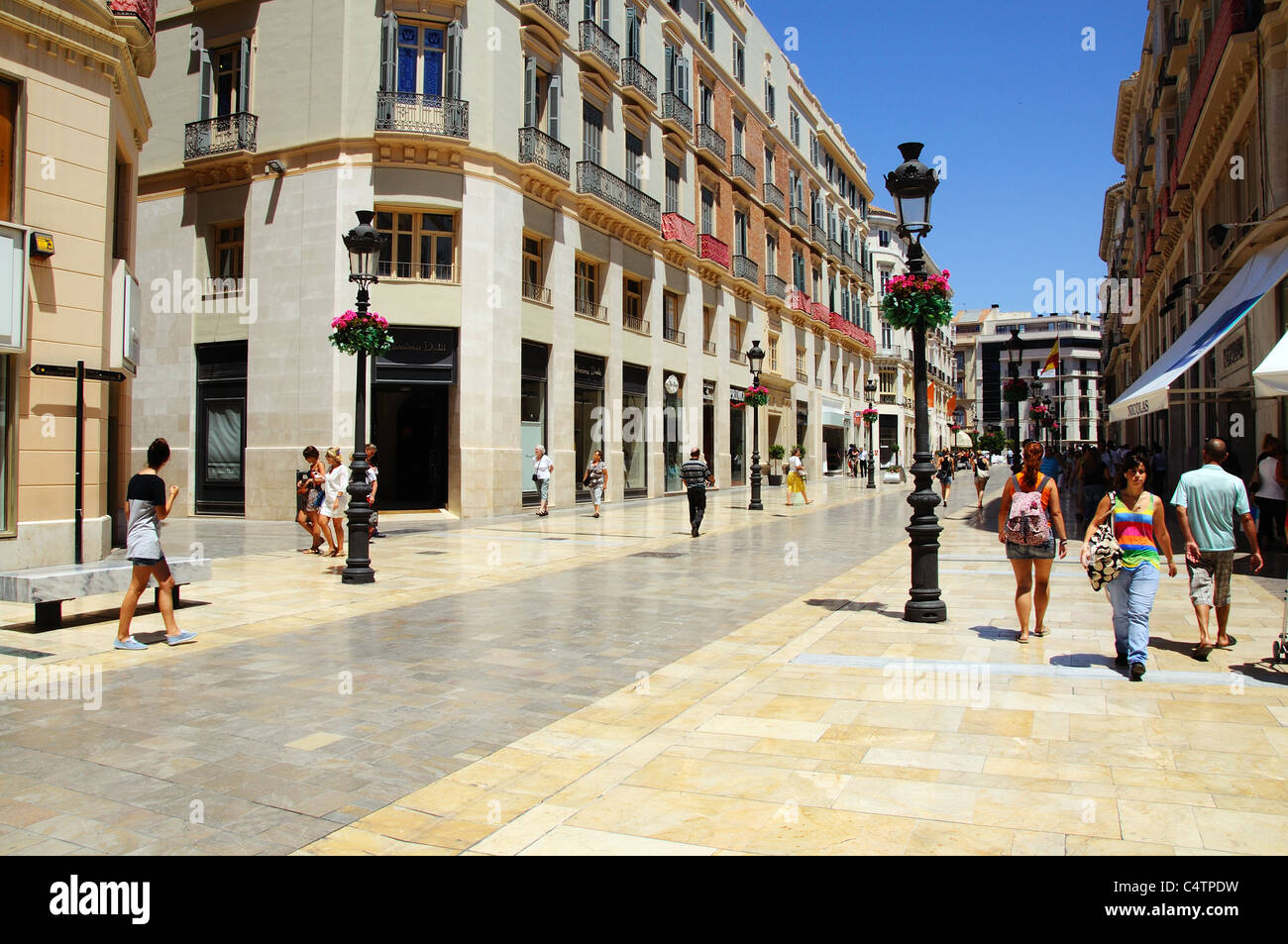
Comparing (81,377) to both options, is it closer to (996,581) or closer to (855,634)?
(855,634)

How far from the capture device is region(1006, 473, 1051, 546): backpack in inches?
305

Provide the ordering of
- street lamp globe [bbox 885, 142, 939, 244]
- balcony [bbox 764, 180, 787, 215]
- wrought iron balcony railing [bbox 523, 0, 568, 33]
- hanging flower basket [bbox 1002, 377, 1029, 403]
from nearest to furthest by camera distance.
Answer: street lamp globe [bbox 885, 142, 939, 244]
hanging flower basket [bbox 1002, 377, 1029, 403]
wrought iron balcony railing [bbox 523, 0, 568, 33]
balcony [bbox 764, 180, 787, 215]

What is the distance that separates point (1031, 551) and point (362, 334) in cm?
985

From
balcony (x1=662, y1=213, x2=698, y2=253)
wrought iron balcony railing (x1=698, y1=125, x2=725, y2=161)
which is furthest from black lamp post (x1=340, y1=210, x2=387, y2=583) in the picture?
wrought iron balcony railing (x1=698, y1=125, x2=725, y2=161)

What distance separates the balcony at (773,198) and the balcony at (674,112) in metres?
10.3

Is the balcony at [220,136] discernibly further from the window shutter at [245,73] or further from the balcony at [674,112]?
the balcony at [674,112]

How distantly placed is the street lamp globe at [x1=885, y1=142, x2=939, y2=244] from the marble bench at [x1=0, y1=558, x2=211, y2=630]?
27.2 ft

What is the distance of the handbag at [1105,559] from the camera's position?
22.2ft

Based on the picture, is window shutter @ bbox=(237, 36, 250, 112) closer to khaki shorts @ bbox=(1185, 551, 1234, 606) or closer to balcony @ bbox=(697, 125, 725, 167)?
balcony @ bbox=(697, 125, 725, 167)

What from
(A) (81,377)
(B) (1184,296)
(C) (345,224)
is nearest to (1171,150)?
(B) (1184,296)

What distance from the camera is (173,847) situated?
3693 mm

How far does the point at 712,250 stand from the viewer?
35.7 metres

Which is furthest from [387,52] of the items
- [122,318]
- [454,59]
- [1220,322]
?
[1220,322]

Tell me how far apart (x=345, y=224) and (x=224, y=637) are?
1559cm
